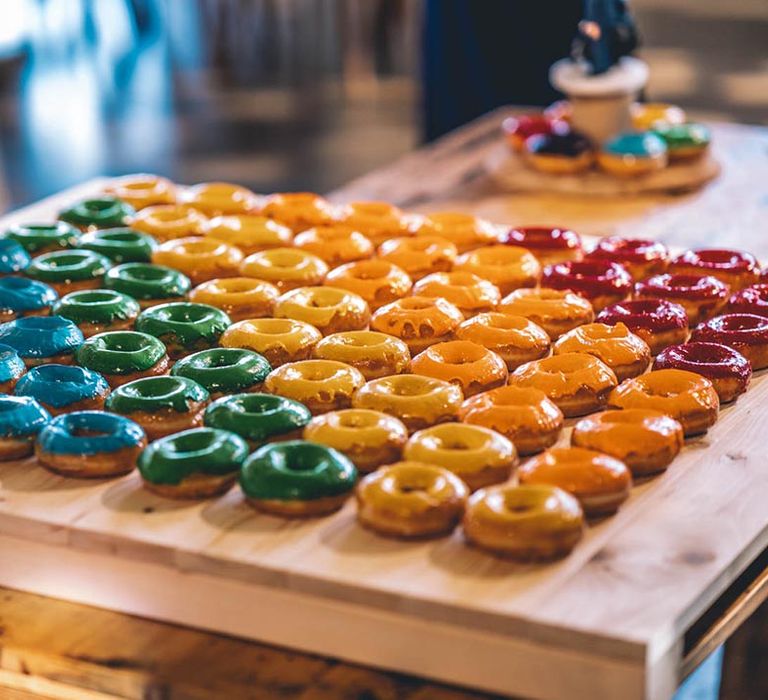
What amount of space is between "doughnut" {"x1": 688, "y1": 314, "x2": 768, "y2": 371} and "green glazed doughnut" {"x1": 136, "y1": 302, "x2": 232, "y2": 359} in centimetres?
53

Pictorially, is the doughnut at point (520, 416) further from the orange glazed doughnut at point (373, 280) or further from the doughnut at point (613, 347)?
the orange glazed doughnut at point (373, 280)

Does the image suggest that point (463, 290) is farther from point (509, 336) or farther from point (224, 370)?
point (224, 370)

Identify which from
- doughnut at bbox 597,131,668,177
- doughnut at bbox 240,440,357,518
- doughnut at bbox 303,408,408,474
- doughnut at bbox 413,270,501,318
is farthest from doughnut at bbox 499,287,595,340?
doughnut at bbox 597,131,668,177

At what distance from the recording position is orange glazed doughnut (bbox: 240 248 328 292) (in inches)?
67.9

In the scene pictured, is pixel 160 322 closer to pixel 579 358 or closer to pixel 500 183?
pixel 579 358

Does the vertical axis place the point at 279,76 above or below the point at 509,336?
below

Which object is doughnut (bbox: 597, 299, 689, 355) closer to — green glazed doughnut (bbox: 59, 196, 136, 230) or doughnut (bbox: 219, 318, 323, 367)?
doughnut (bbox: 219, 318, 323, 367)

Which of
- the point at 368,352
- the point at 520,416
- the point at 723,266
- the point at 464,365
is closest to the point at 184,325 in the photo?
the point at 368,352

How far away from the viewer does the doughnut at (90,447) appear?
1260 mm

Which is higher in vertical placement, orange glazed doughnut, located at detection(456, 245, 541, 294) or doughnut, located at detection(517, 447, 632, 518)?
doughnut, located at detection(517, 447, 632, 518)

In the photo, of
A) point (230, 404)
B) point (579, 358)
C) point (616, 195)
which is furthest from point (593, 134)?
point (230, 404)

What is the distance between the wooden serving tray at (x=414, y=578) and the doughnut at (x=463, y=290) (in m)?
0.41

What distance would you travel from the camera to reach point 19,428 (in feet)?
4.30

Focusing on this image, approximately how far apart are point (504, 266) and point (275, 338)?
0.38 m
